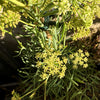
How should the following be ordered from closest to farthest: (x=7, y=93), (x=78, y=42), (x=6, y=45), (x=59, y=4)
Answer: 1. (x=59, y=4)
2. (x=78, y=42)
3. (x=6, y=45)
4. (x=7, y=93)

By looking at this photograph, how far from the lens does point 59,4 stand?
525mm

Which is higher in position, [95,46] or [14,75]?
[95,46]

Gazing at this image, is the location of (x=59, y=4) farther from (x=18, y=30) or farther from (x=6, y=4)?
(x=18, y=30)

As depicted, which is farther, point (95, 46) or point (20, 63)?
point (20, 63)

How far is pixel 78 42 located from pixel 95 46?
19 centimetres

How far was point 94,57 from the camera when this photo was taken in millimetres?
1361

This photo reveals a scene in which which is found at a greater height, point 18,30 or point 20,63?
point 18,30

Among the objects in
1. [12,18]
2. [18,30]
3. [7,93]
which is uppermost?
[12,18]

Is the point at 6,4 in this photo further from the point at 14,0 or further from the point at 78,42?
the point at 78,42

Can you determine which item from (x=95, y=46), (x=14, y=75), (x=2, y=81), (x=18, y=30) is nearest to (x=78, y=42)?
(x=95, y=46)

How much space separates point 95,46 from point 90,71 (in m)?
0.28

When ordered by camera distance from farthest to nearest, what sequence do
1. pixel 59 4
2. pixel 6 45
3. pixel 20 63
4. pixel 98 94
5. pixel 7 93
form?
pixel 7 93, pixel 20 63, pixel 6 45, pixel 98 94, pixel 59 4

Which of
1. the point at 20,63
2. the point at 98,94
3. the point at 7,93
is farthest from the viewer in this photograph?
the point at 7,93

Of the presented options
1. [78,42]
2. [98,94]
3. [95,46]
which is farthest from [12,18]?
[98,94]
